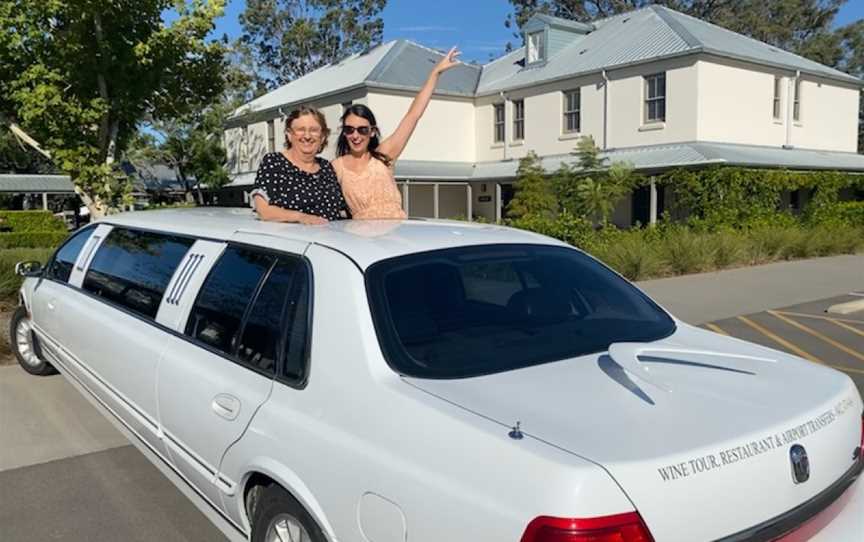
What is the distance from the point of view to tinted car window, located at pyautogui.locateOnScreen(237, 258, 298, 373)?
9.10ft

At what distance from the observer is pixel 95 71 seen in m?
13.2

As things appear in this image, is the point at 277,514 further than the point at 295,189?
No

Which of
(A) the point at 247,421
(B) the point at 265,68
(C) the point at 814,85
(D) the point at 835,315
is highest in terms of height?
(B) the point at 265,68

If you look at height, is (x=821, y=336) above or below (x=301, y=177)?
below

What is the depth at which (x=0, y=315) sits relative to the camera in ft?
29.5

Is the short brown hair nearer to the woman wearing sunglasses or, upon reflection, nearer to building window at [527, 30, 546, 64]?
the woman wearing sunglasses

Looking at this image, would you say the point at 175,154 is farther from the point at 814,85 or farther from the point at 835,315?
the point at 835,315

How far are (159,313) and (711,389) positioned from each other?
2621mm

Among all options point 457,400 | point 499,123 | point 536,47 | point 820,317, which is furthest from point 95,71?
point 536,47

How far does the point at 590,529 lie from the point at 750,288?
38.2ft

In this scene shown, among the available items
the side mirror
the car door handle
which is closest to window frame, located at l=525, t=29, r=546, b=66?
the side mirror

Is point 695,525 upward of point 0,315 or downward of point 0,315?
upward

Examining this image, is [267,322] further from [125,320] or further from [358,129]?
[358,129]

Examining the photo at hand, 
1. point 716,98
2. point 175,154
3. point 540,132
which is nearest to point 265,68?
point 175,154
